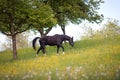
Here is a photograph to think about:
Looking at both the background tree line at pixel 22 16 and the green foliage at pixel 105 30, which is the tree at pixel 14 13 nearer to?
the background tree line at pixel 22 16

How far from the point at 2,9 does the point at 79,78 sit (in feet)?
71.3

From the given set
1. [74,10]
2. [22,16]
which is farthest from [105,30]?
[22,16]

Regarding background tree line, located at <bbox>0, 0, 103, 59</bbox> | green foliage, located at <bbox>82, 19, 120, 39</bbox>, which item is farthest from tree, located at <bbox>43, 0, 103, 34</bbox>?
green foliage, located at <bbox>82, 19, 120, 39</bbox>

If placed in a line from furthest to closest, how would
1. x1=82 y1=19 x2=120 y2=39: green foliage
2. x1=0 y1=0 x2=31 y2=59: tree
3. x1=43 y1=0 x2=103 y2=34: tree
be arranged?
x1=82 y1=19 x2=120 y2=39: green foliage → x1=43 y1=0 x2=103 y2=34: tree → x1=0 y1=0 x2=31 y2=59: tree

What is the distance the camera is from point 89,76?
14914 millimetres

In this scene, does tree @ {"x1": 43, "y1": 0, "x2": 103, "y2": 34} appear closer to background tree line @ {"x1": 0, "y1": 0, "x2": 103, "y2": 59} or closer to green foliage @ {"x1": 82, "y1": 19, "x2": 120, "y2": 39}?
background tree line @ {"x1": 0, "y1": 0, "x2": 103, "y2": 59}

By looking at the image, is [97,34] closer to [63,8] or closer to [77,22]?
[77,22]

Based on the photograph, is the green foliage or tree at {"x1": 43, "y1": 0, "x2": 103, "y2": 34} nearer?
tree at {"x1": 43, "y1": 0, "x2": 103, "y2": 34}

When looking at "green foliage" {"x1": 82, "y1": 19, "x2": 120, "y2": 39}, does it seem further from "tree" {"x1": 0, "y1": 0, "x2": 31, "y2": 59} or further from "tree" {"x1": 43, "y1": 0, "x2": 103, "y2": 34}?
"tree" {"x1": 0, "y1": 0, "x2": 31, "y2": 59}

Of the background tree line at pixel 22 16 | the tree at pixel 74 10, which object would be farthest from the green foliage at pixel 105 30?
the background tree line at pixel 22 16

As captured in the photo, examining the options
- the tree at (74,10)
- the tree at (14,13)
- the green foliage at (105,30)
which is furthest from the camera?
the green foliage at (105,30)

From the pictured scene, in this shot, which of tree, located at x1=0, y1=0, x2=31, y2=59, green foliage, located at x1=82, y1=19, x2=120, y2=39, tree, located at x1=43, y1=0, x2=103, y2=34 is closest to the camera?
tree, located at x1=0, y1=0, x2=31, y2=59

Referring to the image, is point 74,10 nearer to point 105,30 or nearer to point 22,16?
point 22,16

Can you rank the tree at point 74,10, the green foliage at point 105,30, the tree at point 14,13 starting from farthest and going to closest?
the green foliage at point 105,30 < the tree at point 74,10 < the tree at point 14,13
